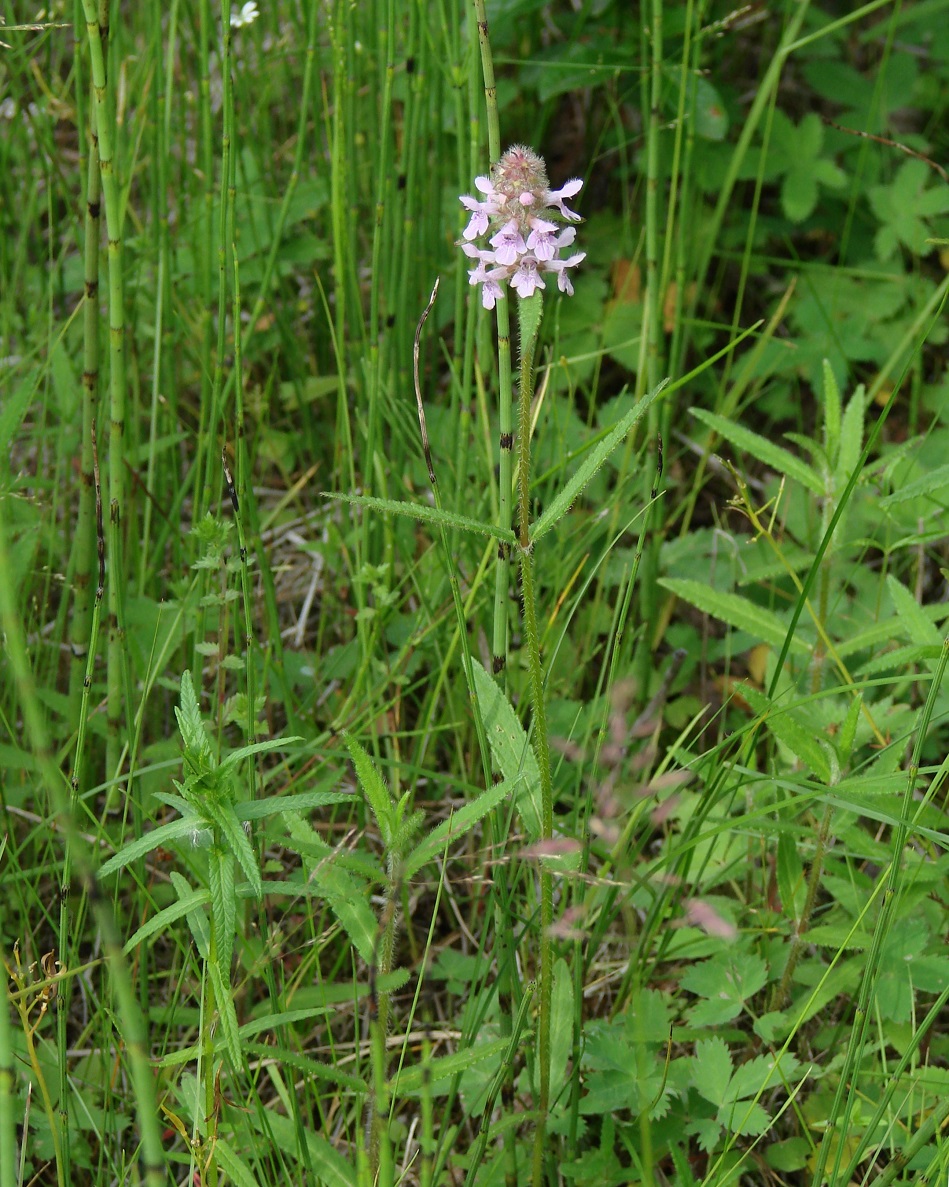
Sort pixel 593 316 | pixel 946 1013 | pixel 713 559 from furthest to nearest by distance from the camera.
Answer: pixel 593 316
pixel 713 559
pixel 946 1013

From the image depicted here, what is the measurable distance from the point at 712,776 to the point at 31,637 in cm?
94

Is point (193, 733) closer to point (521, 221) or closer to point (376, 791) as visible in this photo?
point (376, 791)

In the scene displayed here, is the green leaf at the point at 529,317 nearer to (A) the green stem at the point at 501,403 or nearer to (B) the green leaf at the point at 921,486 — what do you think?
(A) the green stem at the point at 501,403

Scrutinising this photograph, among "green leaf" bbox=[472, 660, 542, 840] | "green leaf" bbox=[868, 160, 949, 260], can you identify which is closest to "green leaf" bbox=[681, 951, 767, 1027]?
"green leaf" bbox=[472, 660, 542, 840]

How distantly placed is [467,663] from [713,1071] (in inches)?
17.7

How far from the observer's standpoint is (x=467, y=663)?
0.98 m

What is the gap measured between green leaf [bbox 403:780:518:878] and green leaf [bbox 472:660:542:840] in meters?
0.07

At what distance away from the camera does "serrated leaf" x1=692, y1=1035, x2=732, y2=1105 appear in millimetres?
1031

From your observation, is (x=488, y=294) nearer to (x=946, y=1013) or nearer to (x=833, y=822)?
(x=833, y=822)

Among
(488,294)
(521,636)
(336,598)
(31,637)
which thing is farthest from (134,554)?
(488,294)

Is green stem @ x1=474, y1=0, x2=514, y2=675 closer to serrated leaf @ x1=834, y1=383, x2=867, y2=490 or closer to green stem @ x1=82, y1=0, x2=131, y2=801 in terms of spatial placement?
green stem @ x1=82, y1=0, x2=131, y2=801

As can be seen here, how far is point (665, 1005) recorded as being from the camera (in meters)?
1.17

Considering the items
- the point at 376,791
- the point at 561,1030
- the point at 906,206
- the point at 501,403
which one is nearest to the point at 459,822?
the point at 376,791

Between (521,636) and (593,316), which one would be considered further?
(593,316)
